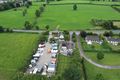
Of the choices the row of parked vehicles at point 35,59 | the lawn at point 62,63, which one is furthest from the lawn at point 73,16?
the lawn at point 62,63

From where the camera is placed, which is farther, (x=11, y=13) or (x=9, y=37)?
(x=11, y=13)

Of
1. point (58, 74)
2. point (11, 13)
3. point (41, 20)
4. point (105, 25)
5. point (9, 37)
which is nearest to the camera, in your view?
point (58, 74)

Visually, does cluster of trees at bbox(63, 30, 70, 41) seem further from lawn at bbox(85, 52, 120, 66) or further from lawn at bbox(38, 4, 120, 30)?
lawn at bbox(85, 52, 120, 66)

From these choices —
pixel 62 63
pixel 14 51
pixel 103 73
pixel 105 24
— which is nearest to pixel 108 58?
pixel 103 73

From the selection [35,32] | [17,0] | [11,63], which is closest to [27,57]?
[11,63]

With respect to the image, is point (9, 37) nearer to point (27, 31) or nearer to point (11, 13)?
point (27, 31)
